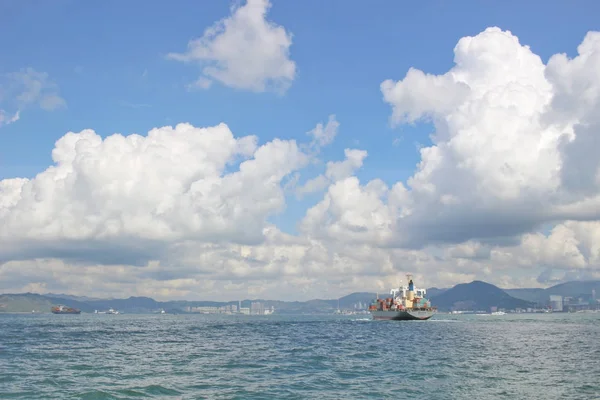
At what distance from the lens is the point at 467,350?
81.4 m

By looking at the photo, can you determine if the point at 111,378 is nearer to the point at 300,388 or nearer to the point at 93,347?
the point at 300,388

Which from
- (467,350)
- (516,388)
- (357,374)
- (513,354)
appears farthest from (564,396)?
(467,350)

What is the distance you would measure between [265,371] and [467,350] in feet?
121

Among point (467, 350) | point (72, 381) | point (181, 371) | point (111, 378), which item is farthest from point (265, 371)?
point (467, 350)

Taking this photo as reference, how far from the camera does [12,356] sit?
244 ft

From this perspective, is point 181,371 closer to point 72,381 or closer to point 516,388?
point 72,381

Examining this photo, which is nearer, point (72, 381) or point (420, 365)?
point (72, 381)

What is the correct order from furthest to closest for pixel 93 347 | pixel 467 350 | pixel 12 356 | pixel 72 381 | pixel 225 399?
pixel 93 347 < pixel 467 350 < pixel 12 356 < pixel 72 381 < pixel 225 399

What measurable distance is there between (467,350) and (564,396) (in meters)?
38.9

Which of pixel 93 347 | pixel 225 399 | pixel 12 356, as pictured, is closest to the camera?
pixel 225 399

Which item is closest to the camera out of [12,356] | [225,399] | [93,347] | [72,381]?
[225,399]

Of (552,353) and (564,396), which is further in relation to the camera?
(552,353)

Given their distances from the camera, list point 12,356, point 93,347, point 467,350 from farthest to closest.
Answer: point 93,347
point 467,350
point 12,356

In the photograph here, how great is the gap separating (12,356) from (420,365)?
54.7 metres
